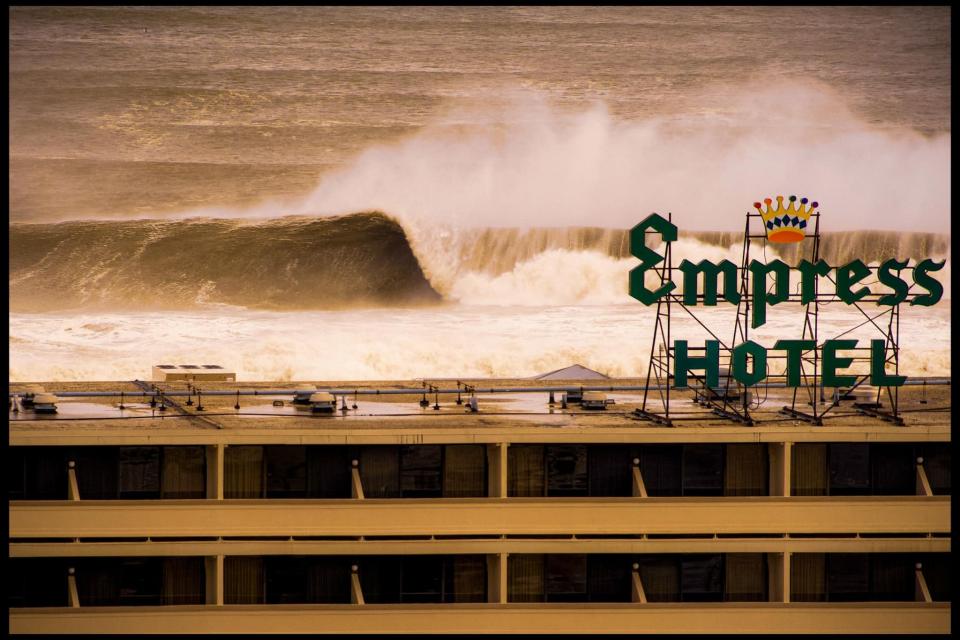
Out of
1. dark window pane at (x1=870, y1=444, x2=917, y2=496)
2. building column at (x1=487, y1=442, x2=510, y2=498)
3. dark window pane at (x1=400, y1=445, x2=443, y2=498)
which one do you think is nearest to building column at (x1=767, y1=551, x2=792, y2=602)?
dark window pane at (x1=870, y1=444, x2=917, y2=496)

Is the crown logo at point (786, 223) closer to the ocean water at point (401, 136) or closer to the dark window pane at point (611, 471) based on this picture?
the dark window pane at point (611, 471)

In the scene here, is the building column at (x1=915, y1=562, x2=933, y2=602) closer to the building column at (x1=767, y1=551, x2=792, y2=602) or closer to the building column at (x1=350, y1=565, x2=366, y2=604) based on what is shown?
the building column at (x1=767, y1=551, x2=792, y2=602)

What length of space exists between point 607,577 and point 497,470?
3020mm

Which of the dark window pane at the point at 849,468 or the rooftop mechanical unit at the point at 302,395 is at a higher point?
the rooftop mechanical unit at the point at 302,395

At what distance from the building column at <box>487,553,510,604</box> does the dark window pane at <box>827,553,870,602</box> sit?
20.4 ft

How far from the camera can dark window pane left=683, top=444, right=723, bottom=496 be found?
34625 millimetres

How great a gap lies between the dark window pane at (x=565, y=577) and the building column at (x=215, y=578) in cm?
607

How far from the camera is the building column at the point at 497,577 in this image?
1313 inches

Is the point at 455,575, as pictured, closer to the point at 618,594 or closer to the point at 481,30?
the point at 618,594

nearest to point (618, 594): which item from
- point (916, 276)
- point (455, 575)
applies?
point (455, 575)

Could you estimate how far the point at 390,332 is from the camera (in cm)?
7831

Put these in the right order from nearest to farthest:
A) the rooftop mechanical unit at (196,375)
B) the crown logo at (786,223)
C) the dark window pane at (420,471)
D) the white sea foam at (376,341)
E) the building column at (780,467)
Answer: the dark window pane at (420,471), the building column at (780,467), the crown logo at (786,223), the rooftop mechanical unit at (196,375), the white sea foam at (376,341)

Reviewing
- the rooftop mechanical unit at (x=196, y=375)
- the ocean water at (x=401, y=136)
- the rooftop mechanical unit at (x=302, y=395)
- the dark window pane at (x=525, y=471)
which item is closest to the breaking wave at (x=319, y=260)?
the ocean water at (x=401, y=136)

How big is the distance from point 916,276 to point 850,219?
45868 millimetres
